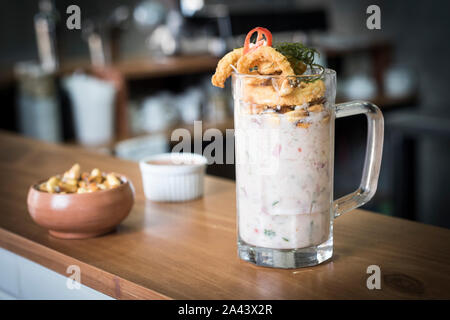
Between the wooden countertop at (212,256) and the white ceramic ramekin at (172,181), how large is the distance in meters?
0.02

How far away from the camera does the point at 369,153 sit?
0.93 m

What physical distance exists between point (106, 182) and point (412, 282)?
0.58m

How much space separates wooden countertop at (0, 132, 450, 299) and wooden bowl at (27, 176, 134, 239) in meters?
0.03

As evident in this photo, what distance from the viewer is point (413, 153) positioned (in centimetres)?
297

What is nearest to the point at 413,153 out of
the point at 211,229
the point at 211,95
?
the point at 211,95

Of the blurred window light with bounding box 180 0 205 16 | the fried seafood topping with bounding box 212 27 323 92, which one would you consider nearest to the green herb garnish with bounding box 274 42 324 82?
the fried seafood topping with bounding box 212 27 323 92

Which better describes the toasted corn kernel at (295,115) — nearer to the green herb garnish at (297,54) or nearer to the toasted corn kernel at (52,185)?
the green herb garnish at (297,54)

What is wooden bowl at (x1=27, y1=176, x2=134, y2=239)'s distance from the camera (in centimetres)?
99

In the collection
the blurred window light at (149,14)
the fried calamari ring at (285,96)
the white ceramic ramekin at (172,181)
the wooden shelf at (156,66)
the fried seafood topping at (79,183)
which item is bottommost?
the white ceramic ramekin at (172,181)

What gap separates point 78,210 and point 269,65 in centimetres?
44

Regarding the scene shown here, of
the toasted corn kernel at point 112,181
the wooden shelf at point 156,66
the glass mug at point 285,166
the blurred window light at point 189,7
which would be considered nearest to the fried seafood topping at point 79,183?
the toasted corn kernel at point 112,181

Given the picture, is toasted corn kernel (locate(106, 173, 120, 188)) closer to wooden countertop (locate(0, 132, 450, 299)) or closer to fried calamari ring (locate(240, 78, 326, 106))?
wooden countertop (locate(0, 132, 450, 299))

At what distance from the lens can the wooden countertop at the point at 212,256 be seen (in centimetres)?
80

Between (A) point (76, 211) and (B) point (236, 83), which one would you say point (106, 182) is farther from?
(B) point (236, 83)
